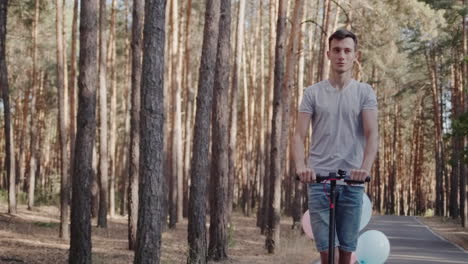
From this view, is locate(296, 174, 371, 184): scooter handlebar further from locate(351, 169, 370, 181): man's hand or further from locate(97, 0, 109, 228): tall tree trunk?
locate(97, 0, 109, 228): tall tree trunk

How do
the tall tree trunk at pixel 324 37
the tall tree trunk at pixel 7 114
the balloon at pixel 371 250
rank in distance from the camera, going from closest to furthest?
the balloon at pixel 371 250 < the tall tree trunk at pixel 7 114 < the tall tree trunk at pixel 324 37

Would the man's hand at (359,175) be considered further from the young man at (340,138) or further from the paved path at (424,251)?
the paved path at (424,251)

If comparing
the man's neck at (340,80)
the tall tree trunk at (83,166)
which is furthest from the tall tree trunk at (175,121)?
the man's neck at (340,80)

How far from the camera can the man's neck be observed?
4996mm

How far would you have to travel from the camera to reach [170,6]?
28391 millimetres

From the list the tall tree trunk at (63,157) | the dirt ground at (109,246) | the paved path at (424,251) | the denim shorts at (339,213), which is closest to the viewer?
the denim shorts at (339,213)

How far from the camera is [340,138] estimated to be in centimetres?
492

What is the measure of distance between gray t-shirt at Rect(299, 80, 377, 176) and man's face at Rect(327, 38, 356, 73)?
0.40ft

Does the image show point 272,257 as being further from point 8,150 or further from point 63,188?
point 8,150

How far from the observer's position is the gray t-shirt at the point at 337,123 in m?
4.93

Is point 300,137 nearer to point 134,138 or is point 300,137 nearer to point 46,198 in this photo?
point 134,138

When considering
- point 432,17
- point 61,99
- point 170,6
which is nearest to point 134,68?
point 61,99

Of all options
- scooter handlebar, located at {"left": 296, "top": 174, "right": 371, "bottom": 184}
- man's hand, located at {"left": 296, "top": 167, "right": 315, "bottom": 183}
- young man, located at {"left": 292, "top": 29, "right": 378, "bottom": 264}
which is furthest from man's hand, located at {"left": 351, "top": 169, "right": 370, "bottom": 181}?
man's hand, located at {"left": 296, "top": 167, "right": 315, "bottom": 183}

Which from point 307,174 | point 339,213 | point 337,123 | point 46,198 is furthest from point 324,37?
point 307,174
